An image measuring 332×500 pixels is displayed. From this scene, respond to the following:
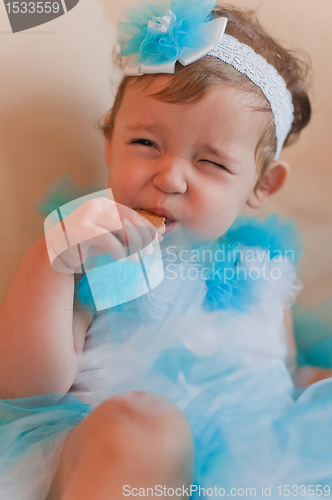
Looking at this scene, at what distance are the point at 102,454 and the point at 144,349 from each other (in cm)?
19

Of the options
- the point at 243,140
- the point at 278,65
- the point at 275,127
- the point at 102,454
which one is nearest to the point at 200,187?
the point at 243,140

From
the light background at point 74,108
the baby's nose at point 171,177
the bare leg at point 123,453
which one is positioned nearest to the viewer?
the bare leg at point 123,453

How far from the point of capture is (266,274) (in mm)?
938

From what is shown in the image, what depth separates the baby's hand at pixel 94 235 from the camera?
0.62 m

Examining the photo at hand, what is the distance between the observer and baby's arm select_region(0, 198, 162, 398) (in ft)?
2.06

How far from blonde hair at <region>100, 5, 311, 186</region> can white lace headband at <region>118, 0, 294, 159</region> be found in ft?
0.05

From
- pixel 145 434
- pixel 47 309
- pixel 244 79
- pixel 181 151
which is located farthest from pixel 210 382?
pixel 244 79

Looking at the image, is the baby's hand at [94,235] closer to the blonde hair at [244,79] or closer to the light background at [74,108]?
the light background at [74,108]

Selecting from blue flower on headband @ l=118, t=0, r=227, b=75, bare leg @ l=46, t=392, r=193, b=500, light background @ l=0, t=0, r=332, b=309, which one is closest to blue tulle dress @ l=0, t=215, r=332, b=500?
bare leg @ l=46, t=392, r=193, b=500

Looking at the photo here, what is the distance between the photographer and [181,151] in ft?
2.46

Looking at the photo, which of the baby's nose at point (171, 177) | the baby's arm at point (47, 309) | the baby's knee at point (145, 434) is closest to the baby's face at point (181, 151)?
the baby's nose at point (171, 177)

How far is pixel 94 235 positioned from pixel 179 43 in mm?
375

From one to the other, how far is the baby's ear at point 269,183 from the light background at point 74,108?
12 centimetres

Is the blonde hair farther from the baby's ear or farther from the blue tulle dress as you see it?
the blue tulle dress
